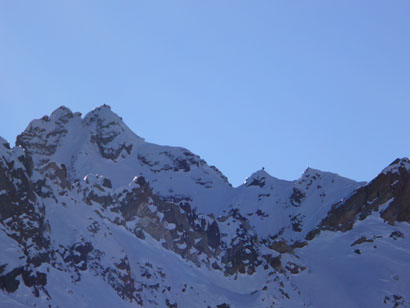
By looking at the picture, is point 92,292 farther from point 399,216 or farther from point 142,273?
point 399,216

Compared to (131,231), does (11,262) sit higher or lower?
lower

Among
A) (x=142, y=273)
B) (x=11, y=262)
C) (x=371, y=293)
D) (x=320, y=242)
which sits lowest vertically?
(x=11, y=262)

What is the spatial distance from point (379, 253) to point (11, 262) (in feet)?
278

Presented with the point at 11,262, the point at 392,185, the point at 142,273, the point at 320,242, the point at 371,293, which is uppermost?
the point at 392,185

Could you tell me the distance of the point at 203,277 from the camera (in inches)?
6339

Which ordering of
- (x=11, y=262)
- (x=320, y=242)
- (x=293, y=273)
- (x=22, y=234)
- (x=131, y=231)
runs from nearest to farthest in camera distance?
(x=11, y=262) → (x=22, y=234) → (x=131, y=231) → (x=293, y=273) → (x=320, y=242)

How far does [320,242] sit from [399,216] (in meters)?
17.6

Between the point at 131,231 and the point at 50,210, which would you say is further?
the point at 131,231

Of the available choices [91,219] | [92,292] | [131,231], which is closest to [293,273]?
[131,231]

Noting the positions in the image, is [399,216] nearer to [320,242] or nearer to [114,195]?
[320,242]

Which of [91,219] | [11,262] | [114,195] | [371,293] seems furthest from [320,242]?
[11,262]

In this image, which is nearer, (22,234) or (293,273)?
(22,234)

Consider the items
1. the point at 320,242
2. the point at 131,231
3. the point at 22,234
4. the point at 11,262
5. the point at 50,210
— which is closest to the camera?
the point at 11,262

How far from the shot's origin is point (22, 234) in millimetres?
120688
